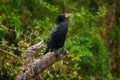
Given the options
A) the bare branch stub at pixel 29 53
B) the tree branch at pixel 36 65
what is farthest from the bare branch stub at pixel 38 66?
the bare branch stub at pixel 29 53

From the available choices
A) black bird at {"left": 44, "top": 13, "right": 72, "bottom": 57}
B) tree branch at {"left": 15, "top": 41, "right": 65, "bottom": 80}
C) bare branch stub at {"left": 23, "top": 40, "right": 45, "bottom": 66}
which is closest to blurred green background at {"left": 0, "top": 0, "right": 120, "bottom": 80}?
bare branch stub at {"left": 23, "top": 40, "right": 45, "bottom": 66}

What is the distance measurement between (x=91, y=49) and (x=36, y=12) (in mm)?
2036

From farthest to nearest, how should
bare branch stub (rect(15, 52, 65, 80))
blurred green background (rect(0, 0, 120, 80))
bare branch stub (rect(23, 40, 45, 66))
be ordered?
blurred green background (rect(0, 0, 120, 80))
bare branch stub (rect(23, 40, 45, 66))
bare branch stub (rect(15, 52, 65, 80))

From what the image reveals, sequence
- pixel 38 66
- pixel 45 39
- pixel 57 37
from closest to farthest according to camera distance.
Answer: pixel 38 66 → pixel 57 37 → pixel 45 39

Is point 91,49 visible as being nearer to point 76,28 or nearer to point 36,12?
point 76,28

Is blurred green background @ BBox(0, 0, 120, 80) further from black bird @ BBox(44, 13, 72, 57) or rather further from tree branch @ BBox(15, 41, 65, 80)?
black bird @ BBox(44, 13, 72, 57)

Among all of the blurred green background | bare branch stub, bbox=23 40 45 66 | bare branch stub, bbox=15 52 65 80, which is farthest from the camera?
the blurred green background

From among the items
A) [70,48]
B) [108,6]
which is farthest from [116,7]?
[70,48]

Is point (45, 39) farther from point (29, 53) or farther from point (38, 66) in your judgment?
point (38, 66)

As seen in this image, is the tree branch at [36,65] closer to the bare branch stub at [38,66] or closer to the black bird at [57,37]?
the bare branch stub at [38,66]

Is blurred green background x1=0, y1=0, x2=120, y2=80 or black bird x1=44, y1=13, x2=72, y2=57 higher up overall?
black bird x1=44, y1=13, x2=72, y2=57

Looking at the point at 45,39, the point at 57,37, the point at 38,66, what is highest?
Answer: the point at 57,37

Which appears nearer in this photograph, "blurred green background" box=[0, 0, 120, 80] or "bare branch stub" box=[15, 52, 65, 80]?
"bare branch stub" box=[15, 52, 65, 80]

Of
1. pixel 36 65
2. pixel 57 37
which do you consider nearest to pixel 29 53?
pixel 36 65
